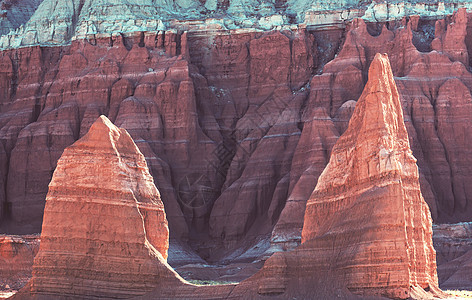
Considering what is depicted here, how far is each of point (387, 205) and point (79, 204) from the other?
15461mm

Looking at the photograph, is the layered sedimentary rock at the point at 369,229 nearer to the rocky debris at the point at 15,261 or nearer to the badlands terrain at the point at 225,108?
the badlands terrain at the point at 225,108

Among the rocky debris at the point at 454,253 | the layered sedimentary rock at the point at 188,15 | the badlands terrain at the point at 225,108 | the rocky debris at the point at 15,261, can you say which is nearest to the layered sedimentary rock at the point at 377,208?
the badlands terrain at the point at 225,108

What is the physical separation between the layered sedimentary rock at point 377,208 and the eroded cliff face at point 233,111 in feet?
125

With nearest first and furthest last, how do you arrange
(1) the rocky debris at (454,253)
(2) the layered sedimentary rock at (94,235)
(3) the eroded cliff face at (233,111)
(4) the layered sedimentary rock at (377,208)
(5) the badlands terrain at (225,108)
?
(4) the layered sedimentary rock at (377,208), (2) the layered sedimentary rock at (94,235), (1) the rocky debris at (454,253), (5) the badlands terrain at (225,108), (3) the eroded cliff face at (233,111)

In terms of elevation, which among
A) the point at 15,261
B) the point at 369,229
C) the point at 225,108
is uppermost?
the point at 225,108

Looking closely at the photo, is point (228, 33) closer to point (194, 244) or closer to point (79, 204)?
point (194, 244)

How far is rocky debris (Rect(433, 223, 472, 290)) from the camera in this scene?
89.3 meters

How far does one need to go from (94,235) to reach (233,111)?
A: 63432mm

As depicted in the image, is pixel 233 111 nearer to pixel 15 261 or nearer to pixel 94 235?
pixel 15 261

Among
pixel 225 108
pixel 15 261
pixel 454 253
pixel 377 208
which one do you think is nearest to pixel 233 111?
pixel 225 108

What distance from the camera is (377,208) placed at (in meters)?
58.8

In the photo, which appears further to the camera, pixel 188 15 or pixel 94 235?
pixel 188 15

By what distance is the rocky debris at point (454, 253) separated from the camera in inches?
3517

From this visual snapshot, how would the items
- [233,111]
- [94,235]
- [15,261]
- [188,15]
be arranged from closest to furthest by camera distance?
[94,235] < [15,261] < [233,111] < [188,15]
